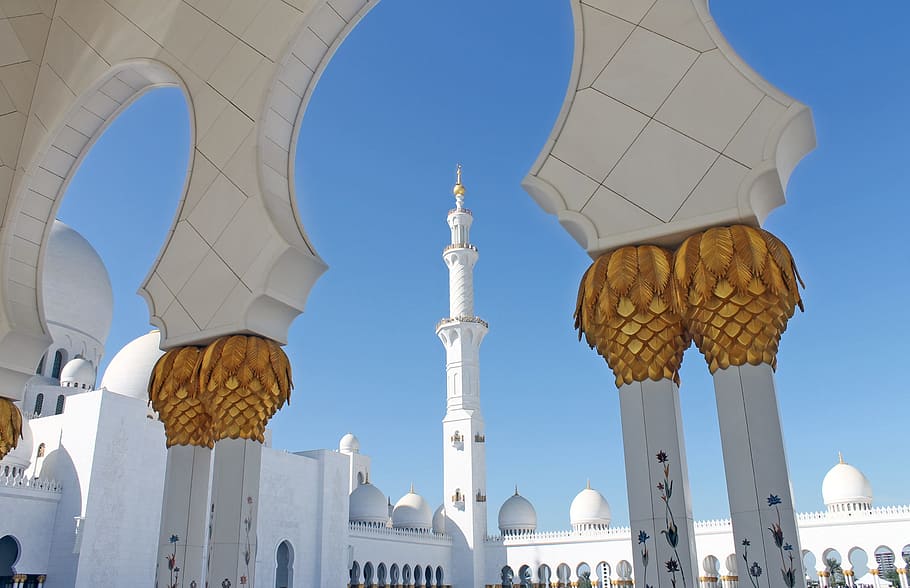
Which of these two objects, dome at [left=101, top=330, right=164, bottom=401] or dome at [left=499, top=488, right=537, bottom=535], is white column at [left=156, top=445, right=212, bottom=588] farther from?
dome at [left=499, top=488, right=537, bottom=535]

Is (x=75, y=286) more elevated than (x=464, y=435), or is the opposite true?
(x=75, y=286)

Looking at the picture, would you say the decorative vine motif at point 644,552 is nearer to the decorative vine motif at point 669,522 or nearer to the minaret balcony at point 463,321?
the decorative vine motif at point 669,522

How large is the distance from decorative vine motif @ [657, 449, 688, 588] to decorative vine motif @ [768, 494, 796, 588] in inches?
14.9

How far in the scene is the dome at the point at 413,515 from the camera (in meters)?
27.9

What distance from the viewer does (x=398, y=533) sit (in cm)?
2542

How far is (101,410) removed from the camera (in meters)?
16.9

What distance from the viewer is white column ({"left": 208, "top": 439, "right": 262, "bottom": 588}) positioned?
430cm

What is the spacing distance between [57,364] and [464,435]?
1368cm

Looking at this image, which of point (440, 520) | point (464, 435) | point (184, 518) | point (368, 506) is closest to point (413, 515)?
point (440, 520)

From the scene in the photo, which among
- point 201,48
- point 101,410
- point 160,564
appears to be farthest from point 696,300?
point 101,410

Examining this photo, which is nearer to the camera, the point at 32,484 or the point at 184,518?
the point at 184,518

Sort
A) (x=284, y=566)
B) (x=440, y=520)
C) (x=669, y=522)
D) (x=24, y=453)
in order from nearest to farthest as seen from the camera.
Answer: (x=669, y=522) < (x=24, y=453) < (x=284, y=566) < (x=440, y=520)

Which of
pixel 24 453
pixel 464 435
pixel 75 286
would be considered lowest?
pixel 24 453

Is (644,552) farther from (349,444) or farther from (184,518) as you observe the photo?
(349,444)
